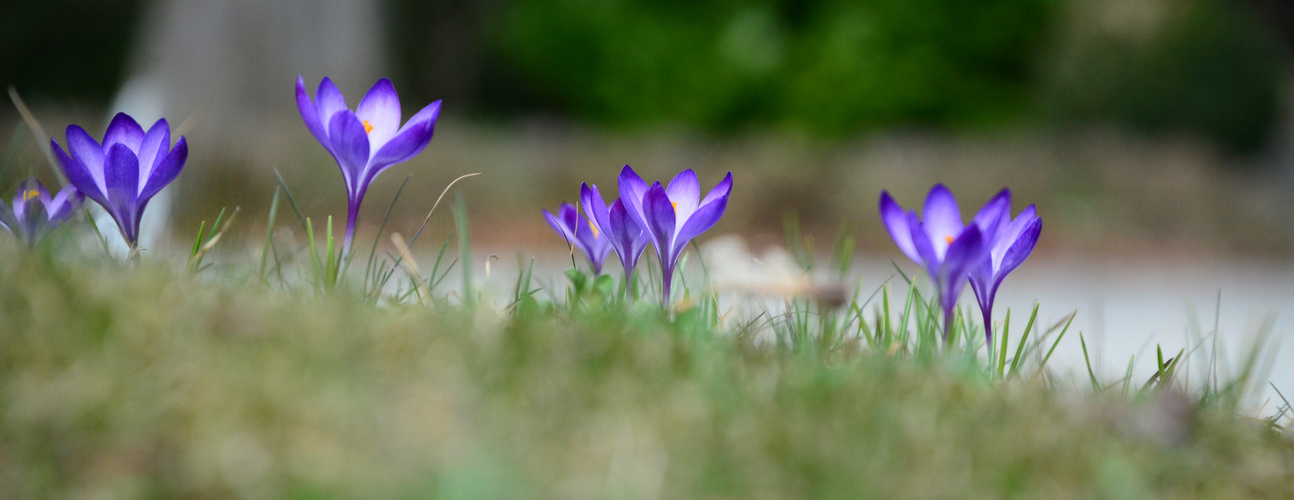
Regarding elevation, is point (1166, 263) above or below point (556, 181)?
below

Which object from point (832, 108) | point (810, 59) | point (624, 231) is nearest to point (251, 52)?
point (810, 59)

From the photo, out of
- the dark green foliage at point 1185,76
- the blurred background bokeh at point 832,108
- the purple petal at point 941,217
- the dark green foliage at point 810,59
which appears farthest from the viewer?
the dark green foliage at point 810,59

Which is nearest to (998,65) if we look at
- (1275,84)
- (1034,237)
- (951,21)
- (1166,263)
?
(951,21)

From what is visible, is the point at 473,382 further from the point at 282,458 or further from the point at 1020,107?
the point at 1020,107

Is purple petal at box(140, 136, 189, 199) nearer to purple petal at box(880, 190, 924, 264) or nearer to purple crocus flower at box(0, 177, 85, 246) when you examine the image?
purple crocus flower at box(0, 177, 85, 246)

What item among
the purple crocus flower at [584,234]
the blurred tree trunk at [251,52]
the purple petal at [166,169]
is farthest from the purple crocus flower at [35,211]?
the blurred tree trunk at [251,52]

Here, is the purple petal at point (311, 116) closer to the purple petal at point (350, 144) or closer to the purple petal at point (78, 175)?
the purple petal at point (350, 144)
